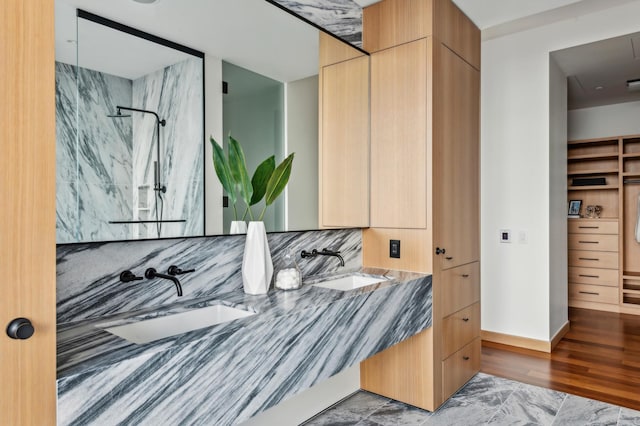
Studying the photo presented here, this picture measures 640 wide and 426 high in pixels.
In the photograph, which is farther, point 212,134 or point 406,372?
point 406,372

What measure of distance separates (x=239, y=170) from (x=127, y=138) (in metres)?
0.54

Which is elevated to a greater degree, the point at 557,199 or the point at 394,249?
the point at 557,199

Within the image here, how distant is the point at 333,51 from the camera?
8.41ft

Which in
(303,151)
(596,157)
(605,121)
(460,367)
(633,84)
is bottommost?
(460,367)

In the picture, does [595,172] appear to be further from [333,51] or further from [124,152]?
[124,152]

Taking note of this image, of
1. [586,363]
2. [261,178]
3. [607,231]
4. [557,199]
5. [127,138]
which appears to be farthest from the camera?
[607,231]

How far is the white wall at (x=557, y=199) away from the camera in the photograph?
362 cm

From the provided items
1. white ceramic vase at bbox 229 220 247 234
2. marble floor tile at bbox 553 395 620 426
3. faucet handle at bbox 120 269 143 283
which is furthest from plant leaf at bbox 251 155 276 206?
marble floor tile at bbox 553 395 620 426

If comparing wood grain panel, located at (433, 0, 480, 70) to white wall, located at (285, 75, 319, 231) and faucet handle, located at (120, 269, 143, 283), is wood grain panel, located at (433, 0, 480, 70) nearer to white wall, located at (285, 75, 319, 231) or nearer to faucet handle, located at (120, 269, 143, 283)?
white wall, located at (285, 75, 319, 231)

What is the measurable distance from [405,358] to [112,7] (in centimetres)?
231

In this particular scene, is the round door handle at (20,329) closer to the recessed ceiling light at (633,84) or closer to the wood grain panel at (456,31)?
the wood grain panel at (456,31)

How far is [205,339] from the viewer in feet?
4.14

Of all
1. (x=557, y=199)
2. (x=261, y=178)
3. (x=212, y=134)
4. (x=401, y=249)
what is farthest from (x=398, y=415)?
→ (x=557, y=199)

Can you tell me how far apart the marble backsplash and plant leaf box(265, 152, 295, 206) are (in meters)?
0.20
